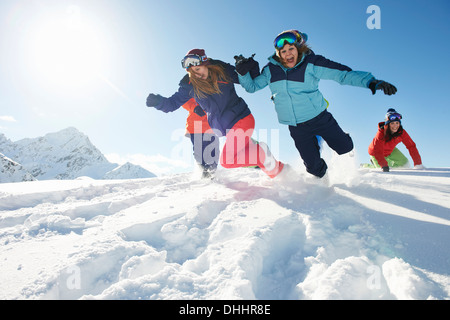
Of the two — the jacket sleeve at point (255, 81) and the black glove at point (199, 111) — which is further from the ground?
the jacket sleeve at point (255, 81)

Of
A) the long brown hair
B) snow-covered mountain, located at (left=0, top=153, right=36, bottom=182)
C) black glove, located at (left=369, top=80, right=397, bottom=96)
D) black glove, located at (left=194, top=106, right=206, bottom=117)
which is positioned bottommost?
snow-covered mountain, located at (left=0, top=153, right=36, bottom=182)

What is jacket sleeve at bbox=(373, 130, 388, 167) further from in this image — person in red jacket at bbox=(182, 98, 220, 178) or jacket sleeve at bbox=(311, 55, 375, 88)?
person in red jacket at bbox=(182, 98, 220, 178)

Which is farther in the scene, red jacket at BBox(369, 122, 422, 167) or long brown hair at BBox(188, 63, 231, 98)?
red jacket at BBox(369, 122, 422, 167)

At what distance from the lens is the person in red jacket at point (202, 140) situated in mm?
4711

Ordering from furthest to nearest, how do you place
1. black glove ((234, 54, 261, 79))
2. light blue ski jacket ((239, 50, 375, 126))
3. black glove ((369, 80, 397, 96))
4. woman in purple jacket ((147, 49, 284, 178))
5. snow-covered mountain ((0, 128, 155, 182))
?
snow-covered mountain ((0, 128, 155, 182))
woman in purple jacket ((147, 49, 284, 178))
black glove ((234, 54, 261, 79))
light blue ski jacket ((239, 50, 375, 126))
black glove ((369, 80, 397, 96))

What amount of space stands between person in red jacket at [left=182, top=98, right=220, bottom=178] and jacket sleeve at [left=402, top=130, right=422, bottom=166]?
17.2ft

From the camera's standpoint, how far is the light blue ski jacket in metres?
2.99

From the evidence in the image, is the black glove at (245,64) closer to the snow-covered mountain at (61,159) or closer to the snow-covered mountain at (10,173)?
the snow-covered mountain at (10,173)

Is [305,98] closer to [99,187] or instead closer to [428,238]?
[428,238]

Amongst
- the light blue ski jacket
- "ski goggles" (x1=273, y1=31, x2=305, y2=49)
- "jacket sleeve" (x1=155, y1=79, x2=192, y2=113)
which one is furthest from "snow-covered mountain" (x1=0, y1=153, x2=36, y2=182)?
"ski goggles" (x1=273, y1=31, x2=305, y2=49)

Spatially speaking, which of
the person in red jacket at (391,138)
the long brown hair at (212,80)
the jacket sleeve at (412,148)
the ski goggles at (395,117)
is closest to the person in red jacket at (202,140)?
the long brown hair at (212,80)

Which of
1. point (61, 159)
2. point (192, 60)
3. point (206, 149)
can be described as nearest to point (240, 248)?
point (192, 60)

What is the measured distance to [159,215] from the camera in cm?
222

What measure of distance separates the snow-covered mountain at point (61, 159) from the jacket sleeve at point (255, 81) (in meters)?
185
